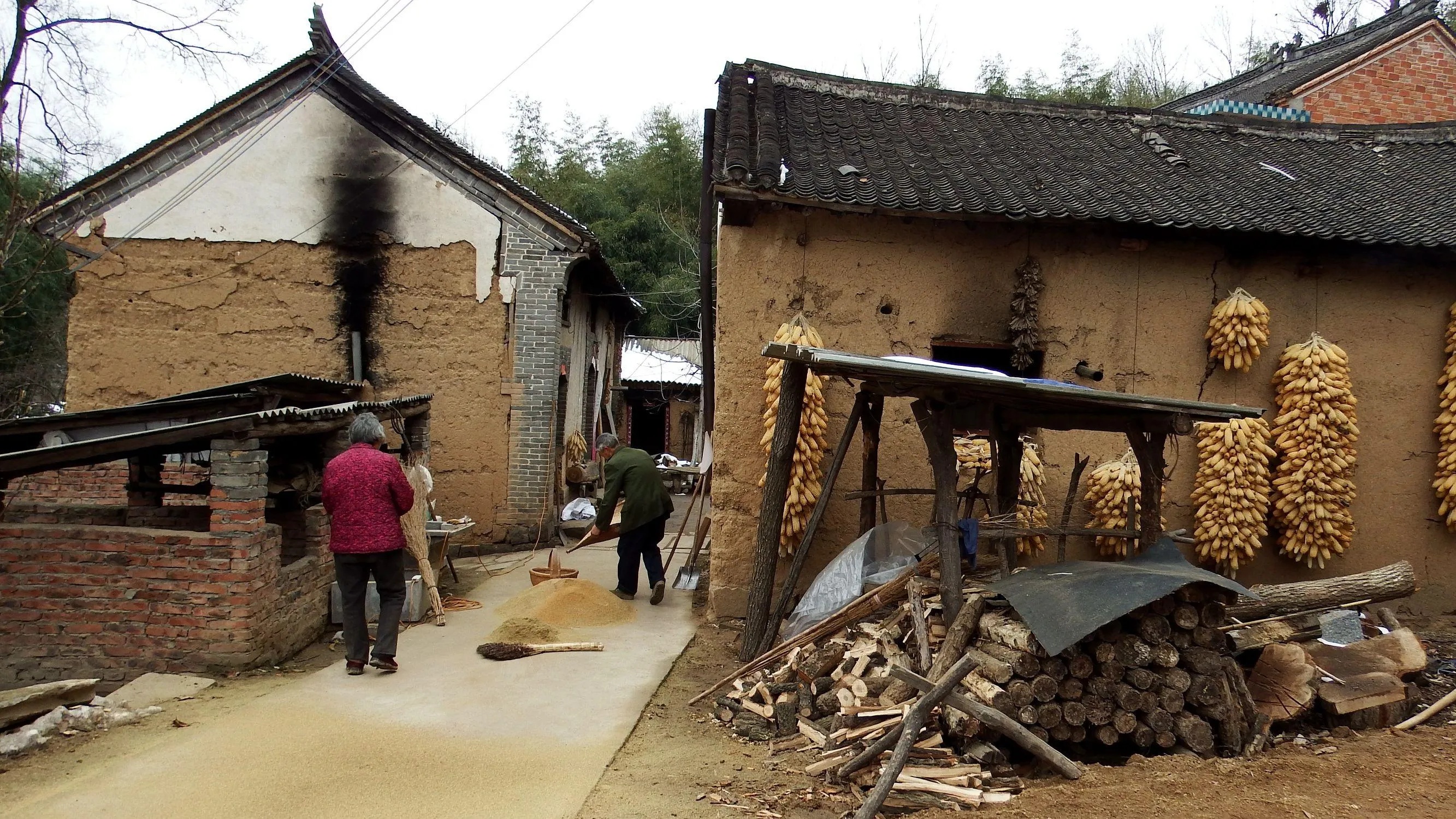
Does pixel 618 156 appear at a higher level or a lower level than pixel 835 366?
higher

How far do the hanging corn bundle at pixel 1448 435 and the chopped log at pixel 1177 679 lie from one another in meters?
5.49

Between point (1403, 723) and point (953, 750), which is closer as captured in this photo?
point (953, 750)

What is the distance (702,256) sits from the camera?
11148mm

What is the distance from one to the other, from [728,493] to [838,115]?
186 inches

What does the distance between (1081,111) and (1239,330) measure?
13.4 feet

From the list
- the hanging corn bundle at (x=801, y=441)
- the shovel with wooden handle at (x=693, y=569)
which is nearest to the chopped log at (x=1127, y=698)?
the hanging corn bundle at (x=801, y=441)

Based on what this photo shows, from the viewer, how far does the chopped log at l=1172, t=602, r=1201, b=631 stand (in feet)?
16.3

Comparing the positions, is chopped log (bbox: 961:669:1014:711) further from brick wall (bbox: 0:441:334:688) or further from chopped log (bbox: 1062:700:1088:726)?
brick wall (bbox: 0:441:334:688)

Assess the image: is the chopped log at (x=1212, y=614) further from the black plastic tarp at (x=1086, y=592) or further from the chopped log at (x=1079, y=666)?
the chopped log at (x=1079, y=666)

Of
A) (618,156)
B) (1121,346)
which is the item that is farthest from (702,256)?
(618,156)

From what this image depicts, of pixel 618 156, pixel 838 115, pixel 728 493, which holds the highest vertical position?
pixel 618 156

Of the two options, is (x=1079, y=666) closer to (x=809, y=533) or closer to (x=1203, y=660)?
(x=1203, y=660)

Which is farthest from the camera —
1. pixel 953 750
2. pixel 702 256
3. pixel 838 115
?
pixel 702 256

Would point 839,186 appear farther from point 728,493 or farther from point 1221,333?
point 1221,333
